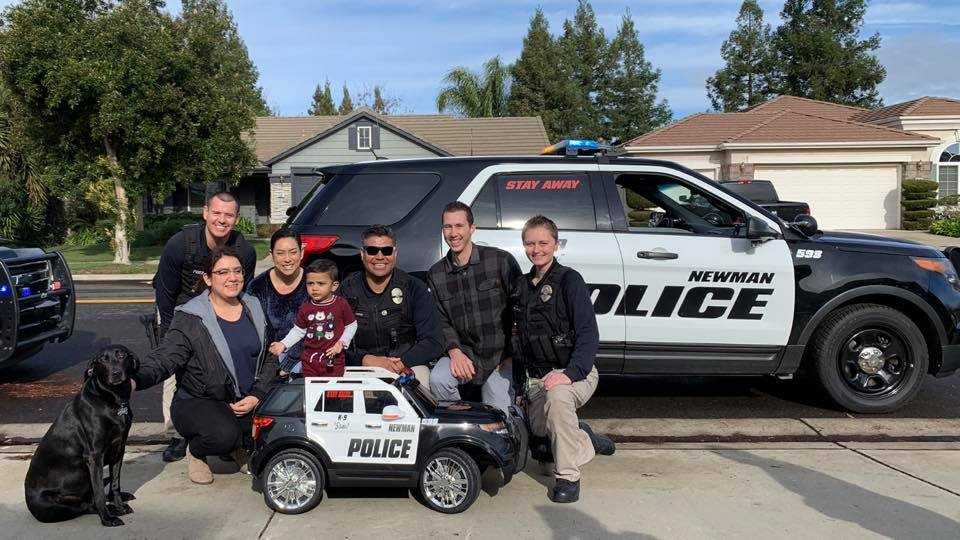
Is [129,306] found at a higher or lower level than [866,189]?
lower

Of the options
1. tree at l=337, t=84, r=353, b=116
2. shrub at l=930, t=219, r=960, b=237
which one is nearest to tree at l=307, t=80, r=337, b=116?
tree at l=337, t=84, r=353, b=116

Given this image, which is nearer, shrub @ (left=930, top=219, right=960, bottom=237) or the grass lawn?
the grass lawn

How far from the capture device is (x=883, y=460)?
494cm

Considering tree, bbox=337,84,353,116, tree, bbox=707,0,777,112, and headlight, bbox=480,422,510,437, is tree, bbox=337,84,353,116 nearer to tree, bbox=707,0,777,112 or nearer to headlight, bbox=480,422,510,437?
tree, bbox=707,0,777,112

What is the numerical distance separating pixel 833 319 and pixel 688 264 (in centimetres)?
113

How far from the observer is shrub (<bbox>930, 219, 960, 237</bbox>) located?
82.1 ft

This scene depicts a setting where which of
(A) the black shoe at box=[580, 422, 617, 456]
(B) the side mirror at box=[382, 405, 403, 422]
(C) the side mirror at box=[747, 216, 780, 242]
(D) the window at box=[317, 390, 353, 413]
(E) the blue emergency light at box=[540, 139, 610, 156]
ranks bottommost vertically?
(A) the black shoe at box=[580, 422, 617, 456]

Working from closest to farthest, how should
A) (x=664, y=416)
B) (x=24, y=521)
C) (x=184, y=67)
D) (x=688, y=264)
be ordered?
1. (x=24, y=521)
2. (x=688, y=264)
3. (x=664, y=416)
4. (x=184, y=67)

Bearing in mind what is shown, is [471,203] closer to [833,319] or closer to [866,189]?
[833,319]

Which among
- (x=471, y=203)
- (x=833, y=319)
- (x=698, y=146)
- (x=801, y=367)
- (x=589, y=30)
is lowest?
(x=801, y=367)

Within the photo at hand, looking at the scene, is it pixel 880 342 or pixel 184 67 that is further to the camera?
pixel 184 67

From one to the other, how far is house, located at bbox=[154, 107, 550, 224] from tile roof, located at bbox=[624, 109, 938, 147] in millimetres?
5901

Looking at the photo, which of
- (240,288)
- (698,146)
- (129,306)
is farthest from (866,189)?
(240,288)

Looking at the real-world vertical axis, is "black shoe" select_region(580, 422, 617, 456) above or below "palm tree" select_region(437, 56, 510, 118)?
below
